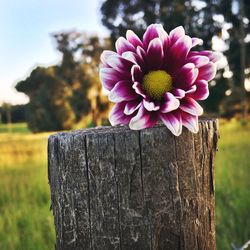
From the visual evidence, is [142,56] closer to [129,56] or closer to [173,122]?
[129,56]

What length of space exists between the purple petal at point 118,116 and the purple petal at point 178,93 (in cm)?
16

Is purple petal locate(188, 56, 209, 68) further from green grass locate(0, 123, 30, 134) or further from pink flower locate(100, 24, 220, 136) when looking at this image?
green grass locate(0, 123, 30, 134)

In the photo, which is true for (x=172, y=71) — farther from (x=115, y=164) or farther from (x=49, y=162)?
(x=49, y=162)

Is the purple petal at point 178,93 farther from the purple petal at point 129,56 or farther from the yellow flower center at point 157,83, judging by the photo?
the purple petal at point 129,56

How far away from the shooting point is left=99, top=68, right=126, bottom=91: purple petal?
1.47 m

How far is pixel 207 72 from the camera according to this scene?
1.51 metres

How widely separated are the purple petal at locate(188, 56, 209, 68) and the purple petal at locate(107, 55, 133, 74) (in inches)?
8.2

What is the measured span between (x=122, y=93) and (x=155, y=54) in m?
0.18

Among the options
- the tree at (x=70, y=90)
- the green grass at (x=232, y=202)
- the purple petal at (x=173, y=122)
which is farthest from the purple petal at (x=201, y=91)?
the tree at (x=70, y=90)

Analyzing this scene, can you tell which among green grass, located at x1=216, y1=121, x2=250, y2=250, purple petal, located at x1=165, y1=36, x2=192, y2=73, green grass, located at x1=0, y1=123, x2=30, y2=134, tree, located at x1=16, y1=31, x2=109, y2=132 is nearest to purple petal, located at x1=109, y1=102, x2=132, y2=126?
purple petal, located at x1=165, y1=36, x2=192, y2=73

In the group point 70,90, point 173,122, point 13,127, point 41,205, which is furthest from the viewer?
point 13,127

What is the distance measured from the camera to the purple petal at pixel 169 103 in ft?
4.51

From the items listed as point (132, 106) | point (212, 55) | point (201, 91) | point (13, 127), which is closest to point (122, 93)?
point (132, 106)

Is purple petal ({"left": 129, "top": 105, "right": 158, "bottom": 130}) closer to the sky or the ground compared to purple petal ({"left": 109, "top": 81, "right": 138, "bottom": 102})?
closer to the ground
